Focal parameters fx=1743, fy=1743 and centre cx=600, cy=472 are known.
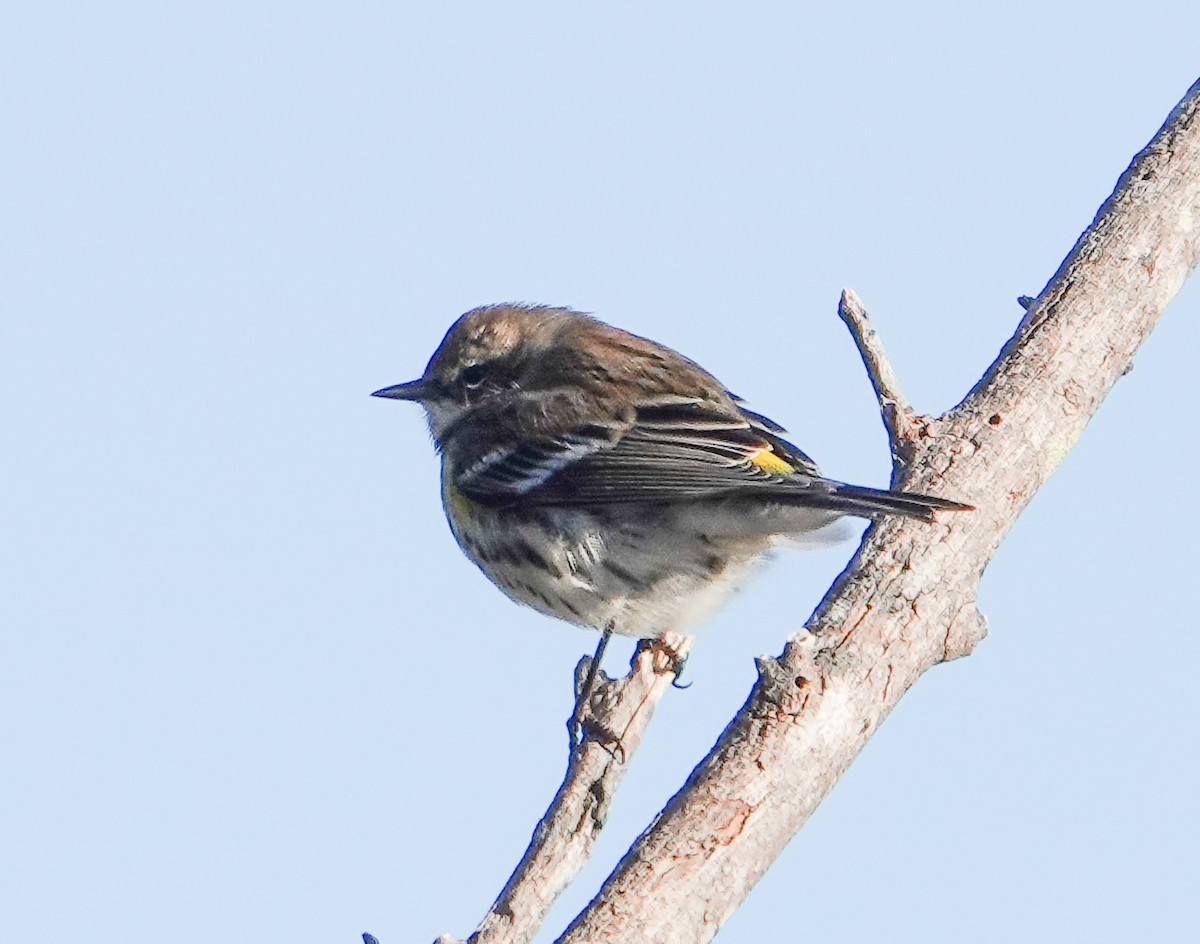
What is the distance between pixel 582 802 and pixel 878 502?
1470 millimetres

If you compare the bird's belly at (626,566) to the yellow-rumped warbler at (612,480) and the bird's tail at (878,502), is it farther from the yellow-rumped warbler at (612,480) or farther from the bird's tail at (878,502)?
the bird's tail at (878,502)

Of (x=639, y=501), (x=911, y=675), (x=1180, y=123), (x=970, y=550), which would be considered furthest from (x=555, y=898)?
(x=1180, y=123)

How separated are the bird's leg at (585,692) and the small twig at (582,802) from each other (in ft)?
0.12

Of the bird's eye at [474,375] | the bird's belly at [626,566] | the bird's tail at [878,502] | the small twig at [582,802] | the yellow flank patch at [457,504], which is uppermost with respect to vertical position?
the bird's eye at [474,375]

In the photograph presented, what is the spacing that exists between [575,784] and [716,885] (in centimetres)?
85

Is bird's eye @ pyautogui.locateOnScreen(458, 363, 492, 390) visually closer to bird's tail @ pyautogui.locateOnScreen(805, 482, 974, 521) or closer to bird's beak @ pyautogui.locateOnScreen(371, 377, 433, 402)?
bird's beak @ pyautogui.locateOnScreen(371, 377, 433, 402)

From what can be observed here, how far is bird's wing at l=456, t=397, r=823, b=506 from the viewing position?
286 inches

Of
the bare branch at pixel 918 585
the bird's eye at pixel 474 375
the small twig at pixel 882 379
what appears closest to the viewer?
the bare branch at pixel 918 585

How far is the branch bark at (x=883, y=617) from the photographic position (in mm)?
5055

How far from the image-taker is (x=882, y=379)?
6918 mm

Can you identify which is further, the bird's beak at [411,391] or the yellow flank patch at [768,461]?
the bird's beak at [411,391]

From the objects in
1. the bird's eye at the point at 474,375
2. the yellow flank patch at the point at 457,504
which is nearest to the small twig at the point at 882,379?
the yellow flank patch at the point at 457,504

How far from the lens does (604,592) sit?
24.8 ft

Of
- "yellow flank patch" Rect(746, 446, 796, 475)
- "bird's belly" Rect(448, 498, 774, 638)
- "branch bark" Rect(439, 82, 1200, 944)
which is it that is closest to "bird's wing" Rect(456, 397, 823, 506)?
"yellow flank patch" Rect(746, 446, 796, 475)
